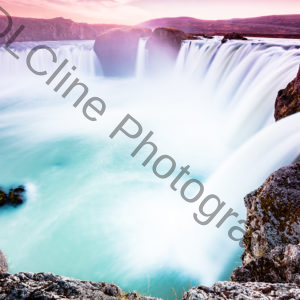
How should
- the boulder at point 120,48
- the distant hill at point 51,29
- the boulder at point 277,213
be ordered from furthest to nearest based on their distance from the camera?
the distant hill at point 51,29 → the boulder at point 120,48 → the boulder at point 277,213

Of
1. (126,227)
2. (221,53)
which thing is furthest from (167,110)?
(126,227)

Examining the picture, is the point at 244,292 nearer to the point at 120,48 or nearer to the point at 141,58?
the point at 141,58

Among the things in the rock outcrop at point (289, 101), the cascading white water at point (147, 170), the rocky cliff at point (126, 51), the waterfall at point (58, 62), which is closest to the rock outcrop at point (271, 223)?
the cascading white water at point (147, 170)

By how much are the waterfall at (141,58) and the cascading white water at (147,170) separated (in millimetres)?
8266

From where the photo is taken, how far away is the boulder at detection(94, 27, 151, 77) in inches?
1010

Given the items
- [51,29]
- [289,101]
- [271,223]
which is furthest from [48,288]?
[51,29]

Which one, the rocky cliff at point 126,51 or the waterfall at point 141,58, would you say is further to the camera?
the waterfall at point 141,58

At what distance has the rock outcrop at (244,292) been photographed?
1419mm

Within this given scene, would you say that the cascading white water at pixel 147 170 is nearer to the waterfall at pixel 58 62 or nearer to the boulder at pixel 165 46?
the boulder at pixel 165 46

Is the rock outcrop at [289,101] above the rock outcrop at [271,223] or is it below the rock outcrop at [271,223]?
above

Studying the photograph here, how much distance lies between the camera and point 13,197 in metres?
7.37

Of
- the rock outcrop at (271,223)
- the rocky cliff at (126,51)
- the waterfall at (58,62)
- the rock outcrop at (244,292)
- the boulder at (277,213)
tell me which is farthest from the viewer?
the waterfall at (58,62)

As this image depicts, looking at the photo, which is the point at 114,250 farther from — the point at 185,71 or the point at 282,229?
the point at 185,71

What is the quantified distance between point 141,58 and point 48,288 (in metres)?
26.3
